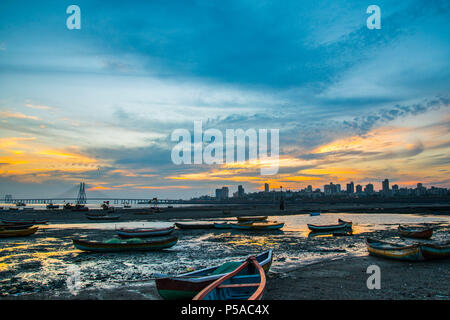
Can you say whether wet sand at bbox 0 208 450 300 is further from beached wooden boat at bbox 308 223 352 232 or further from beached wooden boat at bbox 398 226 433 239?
beached wooden boat at bbox 308 223 352 232

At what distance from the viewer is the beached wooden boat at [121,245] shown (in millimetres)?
22438

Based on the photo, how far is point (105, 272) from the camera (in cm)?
1703

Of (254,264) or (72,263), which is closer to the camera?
(254,264)

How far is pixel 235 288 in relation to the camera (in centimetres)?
1035

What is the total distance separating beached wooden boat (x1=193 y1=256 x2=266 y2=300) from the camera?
8.70 m

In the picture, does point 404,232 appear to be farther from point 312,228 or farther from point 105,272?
point 105,272

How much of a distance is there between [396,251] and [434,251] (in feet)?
7.12

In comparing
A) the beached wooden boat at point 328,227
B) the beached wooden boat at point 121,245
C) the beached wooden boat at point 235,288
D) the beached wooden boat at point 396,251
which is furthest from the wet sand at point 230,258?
the beached wooden boat at point 328,227

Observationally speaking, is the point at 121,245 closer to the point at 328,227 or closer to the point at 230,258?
the point at 230,258

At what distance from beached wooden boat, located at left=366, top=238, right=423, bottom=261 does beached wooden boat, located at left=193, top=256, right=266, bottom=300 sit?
11498 millimetres

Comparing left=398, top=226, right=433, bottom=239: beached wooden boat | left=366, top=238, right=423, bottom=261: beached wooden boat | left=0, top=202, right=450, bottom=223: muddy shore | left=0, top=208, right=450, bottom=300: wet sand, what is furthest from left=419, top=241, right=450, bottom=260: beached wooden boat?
left=0, top=202, right=450, bottom=223: muddy shore

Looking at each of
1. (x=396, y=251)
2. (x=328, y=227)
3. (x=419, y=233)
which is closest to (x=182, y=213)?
(x=328, y=227)
